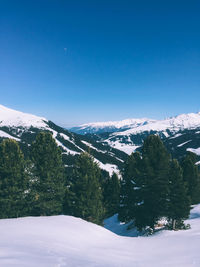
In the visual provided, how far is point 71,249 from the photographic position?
11281 mm

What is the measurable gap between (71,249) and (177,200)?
1940cm

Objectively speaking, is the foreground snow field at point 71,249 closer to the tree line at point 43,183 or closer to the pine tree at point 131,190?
the tree line at point 43,183

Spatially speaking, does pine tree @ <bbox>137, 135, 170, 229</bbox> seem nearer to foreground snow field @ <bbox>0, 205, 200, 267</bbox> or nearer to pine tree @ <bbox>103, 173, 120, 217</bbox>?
foreground snow field @ <bbox>0, 205, 200, 267</bbox>

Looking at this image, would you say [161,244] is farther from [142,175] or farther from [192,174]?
[192,174]

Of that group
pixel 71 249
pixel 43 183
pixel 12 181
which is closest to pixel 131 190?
pixel 43 183

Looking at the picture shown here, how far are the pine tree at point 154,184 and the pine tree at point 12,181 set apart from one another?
1647 centimetres

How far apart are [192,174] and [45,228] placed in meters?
29.8

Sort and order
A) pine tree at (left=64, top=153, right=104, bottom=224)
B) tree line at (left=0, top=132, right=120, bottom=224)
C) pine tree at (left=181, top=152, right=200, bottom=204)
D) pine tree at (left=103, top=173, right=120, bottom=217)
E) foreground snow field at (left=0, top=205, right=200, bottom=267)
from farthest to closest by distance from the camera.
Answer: pine tree at (left=103, top=173, right=120, bottom=217) → pine tree at (left=181, top=152, right=200, bottom=204) → pine tree at (left=64, top=153, right=104, bottom=224) → tree line at (left=0, top=132, right=120, bottom=224) → foreground snow field at (left=0, top=205, right=200, bottom=267)

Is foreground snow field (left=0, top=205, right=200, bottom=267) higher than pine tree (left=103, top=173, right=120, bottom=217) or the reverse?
higher

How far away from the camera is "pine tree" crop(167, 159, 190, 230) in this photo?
25797 mm

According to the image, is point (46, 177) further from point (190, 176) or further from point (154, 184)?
point (190, 176)

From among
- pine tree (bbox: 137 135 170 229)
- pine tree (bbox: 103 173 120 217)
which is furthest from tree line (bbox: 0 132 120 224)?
pine tree (bbox: 103 173 120 217)

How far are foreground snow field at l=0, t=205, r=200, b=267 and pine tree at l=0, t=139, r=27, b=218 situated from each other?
8364mm

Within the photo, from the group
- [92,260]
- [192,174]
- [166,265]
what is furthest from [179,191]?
[92,260]
